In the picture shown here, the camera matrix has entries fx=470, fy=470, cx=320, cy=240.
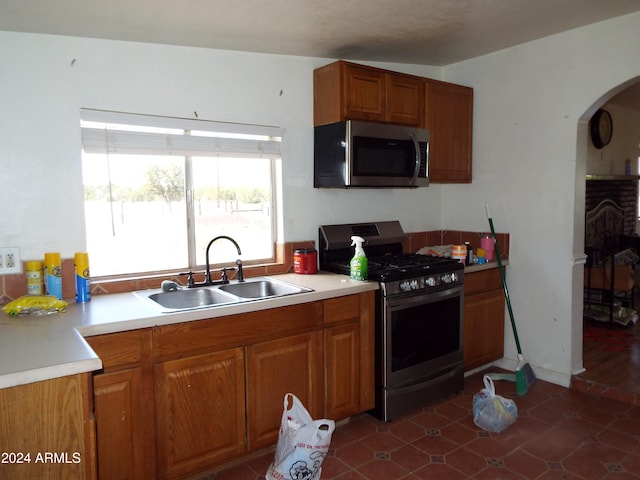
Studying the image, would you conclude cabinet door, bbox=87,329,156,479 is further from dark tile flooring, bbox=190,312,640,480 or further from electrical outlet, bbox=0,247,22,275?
electrical outlet, bbox=0,247,22,275

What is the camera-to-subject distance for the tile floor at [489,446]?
2.25m

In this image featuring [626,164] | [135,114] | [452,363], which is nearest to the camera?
[135,114]

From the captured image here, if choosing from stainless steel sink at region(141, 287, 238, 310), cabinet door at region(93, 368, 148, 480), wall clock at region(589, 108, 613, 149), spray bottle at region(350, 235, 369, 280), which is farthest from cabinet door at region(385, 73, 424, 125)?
wall clock at region(589, 108, 613, 149)

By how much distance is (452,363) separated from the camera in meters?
3.06

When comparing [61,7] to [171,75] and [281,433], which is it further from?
[281,433]

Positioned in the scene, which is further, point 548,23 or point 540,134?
point 540,134

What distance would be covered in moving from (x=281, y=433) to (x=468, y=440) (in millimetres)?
1077

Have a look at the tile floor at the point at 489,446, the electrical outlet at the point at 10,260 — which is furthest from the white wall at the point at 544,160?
the electrical outlet at the point at 10,260

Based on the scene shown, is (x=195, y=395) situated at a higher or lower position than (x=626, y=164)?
lower

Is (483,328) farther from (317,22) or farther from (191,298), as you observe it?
(317,22)

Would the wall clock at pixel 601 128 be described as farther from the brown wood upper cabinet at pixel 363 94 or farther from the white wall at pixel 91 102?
the white wall at pixel 91 102

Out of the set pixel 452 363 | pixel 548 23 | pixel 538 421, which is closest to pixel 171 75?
pixel 548 23

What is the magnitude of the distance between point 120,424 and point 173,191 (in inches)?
52.1

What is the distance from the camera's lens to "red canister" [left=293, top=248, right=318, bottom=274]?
117 inches
